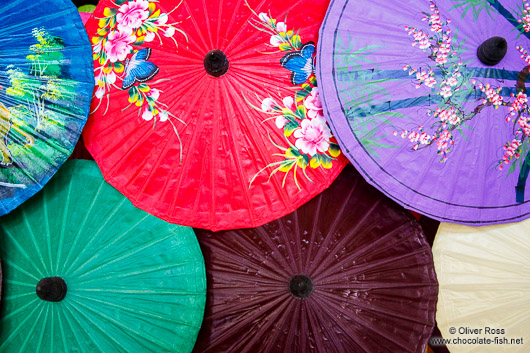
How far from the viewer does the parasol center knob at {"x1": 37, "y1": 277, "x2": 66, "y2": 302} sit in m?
1.27

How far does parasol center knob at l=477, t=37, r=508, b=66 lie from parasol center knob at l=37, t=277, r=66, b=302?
1.47 meters

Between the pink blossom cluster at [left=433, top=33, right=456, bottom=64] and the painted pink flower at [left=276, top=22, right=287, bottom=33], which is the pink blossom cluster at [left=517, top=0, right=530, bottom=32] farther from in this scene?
the painted pink flower at [left=276, top=22, right=287, bottom=33]

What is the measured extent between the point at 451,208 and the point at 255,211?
63cm

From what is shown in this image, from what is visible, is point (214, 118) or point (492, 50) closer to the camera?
point (492, 50)

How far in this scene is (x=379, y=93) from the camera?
133cm

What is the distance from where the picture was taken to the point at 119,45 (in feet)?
4.63

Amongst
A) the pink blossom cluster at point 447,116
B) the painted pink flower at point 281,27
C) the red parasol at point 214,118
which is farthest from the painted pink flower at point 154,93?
the pink blossom cluster at point 447,116

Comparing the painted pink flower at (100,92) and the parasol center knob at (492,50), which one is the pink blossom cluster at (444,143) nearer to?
the parasol center knob at (492,50)

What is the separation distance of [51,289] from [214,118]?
720 millimetres

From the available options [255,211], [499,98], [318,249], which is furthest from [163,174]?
[499,98]

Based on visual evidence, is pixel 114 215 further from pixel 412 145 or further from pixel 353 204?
pixel 412 145

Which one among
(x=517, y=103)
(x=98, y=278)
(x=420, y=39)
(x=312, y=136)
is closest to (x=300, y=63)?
(x=312, y=136)

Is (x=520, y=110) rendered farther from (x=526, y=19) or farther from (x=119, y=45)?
(x=119, y=45)

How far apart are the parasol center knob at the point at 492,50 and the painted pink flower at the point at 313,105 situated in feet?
1.68
